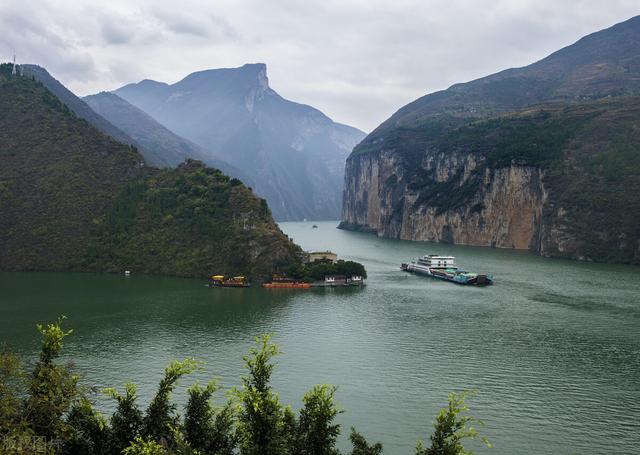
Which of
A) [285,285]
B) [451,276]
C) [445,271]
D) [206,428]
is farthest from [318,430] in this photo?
[445,271]

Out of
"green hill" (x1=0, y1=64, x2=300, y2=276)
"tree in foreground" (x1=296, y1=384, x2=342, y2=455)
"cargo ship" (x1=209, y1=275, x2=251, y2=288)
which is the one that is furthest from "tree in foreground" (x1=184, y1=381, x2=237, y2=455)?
"green hill" (x1=0, y1=64, x2=300, y2=276)

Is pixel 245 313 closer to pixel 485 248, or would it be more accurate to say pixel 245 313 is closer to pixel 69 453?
pixel 69 453

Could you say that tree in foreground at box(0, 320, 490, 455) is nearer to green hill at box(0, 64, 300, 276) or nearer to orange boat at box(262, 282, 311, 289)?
orange boat at box(262, 282, 311, 289)

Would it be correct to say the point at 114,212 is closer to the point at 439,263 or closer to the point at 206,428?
the point at 439,263

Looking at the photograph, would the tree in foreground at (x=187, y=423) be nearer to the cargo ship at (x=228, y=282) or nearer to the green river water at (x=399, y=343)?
the green river water at (x=399, y=343)

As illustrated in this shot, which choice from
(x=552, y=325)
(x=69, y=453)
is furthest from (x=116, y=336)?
(x=552, y=325)

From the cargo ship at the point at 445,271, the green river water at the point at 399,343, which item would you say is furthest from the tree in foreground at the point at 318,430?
the cargo ship at the point at 445,271
